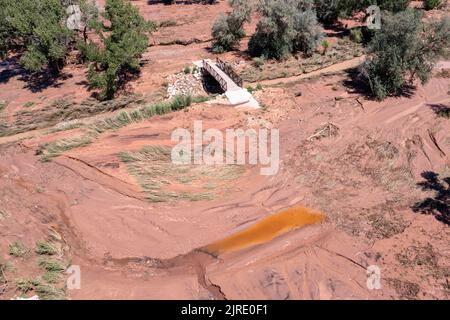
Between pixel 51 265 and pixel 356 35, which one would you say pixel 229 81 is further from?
pixel 51 265

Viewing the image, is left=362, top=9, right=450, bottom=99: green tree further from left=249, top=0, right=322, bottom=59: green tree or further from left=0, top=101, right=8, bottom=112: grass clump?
left=0, top=101, right=8, bottom=112: grass clump

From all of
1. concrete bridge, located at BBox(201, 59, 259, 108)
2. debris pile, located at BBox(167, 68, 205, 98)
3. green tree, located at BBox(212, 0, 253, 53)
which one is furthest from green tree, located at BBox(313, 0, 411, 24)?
debris pile, located at BBox(167, 68, 205, 98)

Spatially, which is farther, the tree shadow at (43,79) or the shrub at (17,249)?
the tree shadow at (43,79)

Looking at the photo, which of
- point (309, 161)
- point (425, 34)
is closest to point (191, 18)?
point (425, 34)

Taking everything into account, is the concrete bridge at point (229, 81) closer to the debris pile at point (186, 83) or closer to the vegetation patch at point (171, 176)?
the debris pile at point (186, 83)

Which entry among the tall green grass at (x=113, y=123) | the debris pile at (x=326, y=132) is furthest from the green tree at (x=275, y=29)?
the debris pile at (x=326, y=132)

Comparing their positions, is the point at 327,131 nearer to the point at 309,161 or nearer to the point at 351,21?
the point at 309,161
